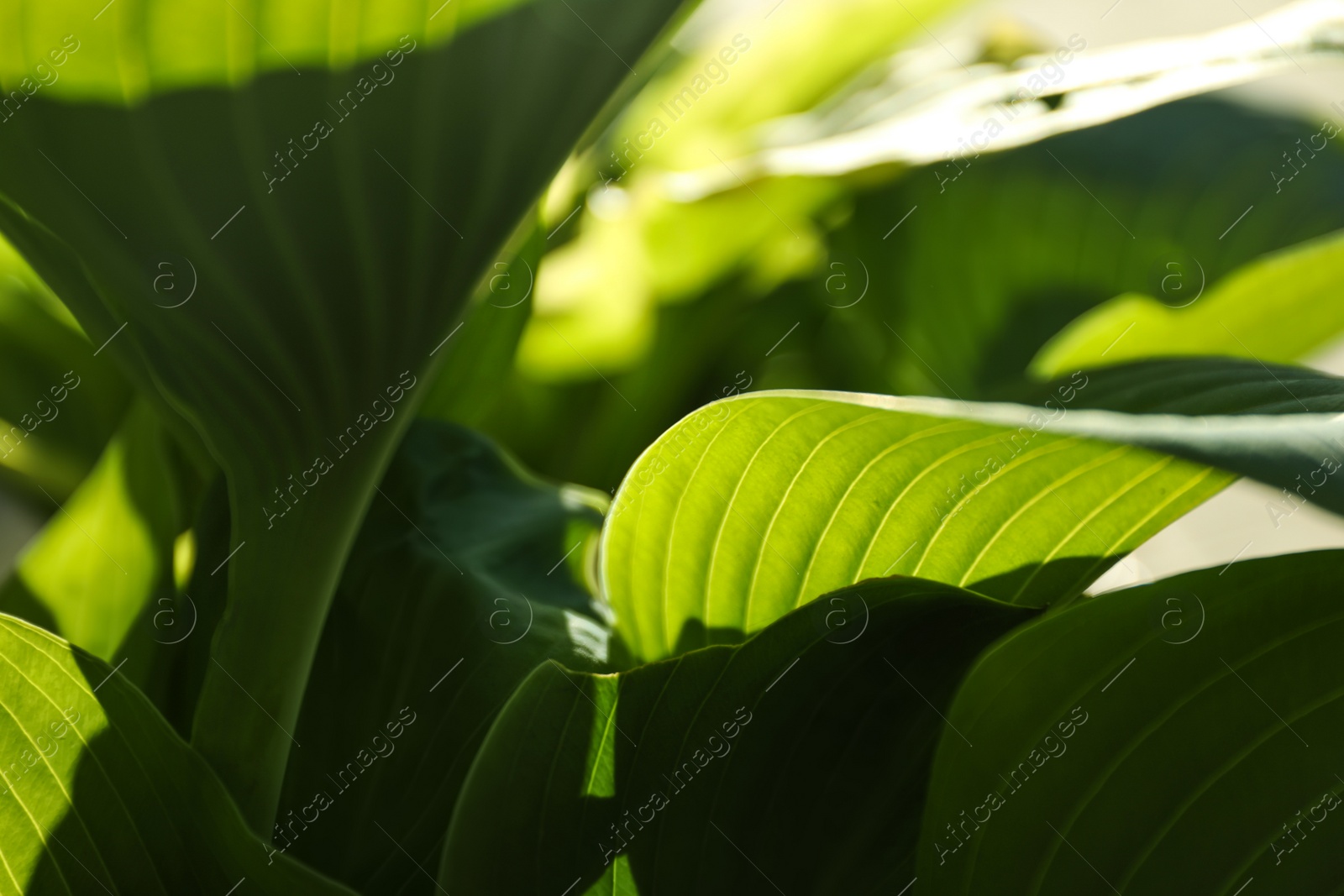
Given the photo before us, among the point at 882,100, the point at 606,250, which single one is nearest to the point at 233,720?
the point at 606,250

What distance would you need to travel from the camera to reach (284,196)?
220mm

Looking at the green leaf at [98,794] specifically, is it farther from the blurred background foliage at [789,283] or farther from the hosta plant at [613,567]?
the blurred background foliage at [789,283]

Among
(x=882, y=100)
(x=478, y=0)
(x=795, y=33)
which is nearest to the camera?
(x=478, y=0)

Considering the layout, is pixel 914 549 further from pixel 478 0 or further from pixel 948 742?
pixel 478 0

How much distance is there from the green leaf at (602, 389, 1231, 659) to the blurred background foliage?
15cm

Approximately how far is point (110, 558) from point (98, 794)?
0.18m

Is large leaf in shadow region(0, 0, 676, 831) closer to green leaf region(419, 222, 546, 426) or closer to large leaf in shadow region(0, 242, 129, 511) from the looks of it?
green leaf region(419, 222, 546, 426)

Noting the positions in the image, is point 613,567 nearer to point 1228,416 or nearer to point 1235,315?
point 1228,416

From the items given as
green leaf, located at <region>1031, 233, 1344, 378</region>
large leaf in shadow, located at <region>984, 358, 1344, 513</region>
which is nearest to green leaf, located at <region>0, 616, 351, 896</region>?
large leaf in shadow, located at <region>984, 358, 1344, 513</region>

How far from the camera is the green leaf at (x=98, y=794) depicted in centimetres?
27

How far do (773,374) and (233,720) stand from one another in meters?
0.41

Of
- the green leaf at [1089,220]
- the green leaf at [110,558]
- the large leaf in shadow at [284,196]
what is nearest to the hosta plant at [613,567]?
the large leaf in shadow at [284,196]

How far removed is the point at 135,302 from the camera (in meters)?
0.23

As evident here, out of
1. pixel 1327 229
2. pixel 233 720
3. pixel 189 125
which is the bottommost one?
pixel 1327 229
